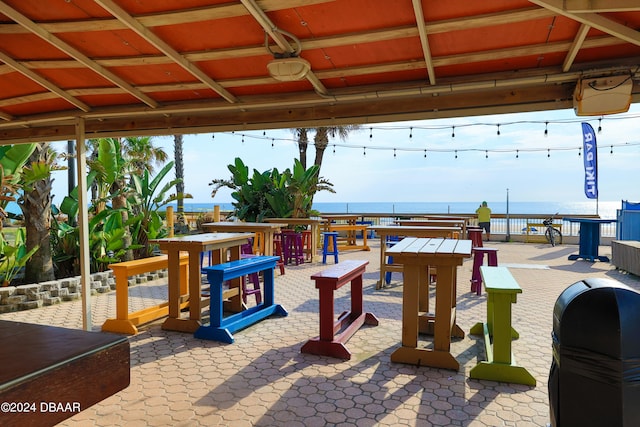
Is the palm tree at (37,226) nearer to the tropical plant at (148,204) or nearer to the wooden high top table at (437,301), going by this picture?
the tropical plant at (148,204)

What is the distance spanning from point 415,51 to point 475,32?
0.47m

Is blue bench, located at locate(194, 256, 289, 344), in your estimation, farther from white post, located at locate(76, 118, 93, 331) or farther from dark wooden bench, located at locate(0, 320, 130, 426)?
dark wooden bench, located at locate(0, 320, 130, 426)

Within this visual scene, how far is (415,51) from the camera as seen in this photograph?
3176 mm

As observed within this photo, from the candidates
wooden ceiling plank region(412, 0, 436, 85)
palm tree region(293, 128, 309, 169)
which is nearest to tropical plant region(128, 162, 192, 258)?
wooden ceiling plank region(412, 0, 436, 85)

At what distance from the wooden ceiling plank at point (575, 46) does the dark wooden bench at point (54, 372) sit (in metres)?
3.08

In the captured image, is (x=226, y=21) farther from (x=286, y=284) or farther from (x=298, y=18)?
(x=286, y=284)

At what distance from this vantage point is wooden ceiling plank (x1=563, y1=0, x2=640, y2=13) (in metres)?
2.02

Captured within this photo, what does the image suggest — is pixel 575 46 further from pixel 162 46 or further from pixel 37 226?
pixel 37 226

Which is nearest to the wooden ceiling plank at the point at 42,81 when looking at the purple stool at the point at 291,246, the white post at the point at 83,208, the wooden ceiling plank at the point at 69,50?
the white post at the point at 83,208

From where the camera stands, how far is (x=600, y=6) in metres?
2.09

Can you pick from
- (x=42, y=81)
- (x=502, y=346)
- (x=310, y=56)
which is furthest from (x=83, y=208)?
(x=502, y=346)

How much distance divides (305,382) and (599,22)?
3212 mm

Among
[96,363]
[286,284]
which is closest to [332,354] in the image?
[96,363]

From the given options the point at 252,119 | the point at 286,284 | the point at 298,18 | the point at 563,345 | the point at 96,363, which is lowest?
the point at 286,284
